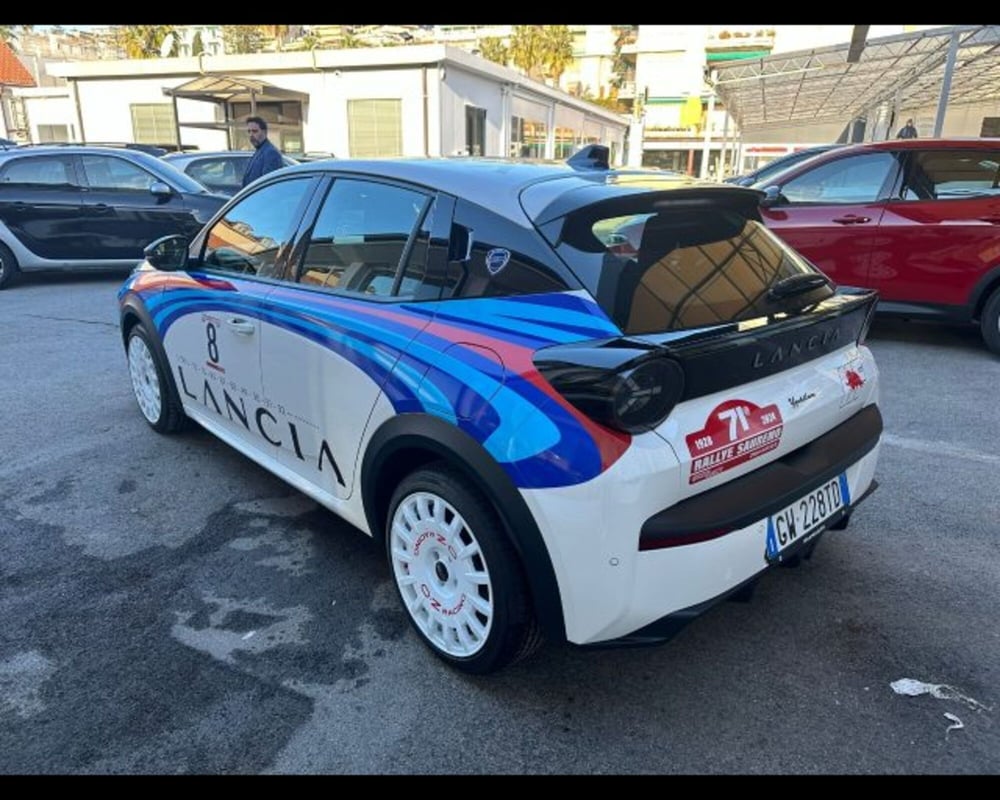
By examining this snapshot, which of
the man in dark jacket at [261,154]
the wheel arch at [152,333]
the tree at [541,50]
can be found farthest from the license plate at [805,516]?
the tree at [541,50]

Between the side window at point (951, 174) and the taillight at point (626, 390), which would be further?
the side window at point (951, 174)

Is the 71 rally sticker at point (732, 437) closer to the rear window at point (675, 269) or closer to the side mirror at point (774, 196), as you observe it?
the rear window at point (675, 269)

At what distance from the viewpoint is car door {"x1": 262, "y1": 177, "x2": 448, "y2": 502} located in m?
2.45

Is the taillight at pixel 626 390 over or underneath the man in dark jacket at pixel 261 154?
underneath

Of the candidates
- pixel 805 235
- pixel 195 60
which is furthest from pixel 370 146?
pixel 805 235

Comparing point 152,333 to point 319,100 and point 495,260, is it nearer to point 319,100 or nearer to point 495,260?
point 495,260

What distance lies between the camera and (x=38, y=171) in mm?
8875

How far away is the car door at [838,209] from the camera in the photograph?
6.05m

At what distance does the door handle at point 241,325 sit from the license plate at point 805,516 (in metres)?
2.16

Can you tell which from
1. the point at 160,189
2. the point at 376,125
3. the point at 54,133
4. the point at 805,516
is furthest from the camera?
the point at 54,133

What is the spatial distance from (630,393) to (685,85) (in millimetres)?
50573

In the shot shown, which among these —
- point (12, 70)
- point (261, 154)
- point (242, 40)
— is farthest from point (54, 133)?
point (261, 154)

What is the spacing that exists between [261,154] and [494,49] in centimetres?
4264

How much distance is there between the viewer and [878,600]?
2713 mm
